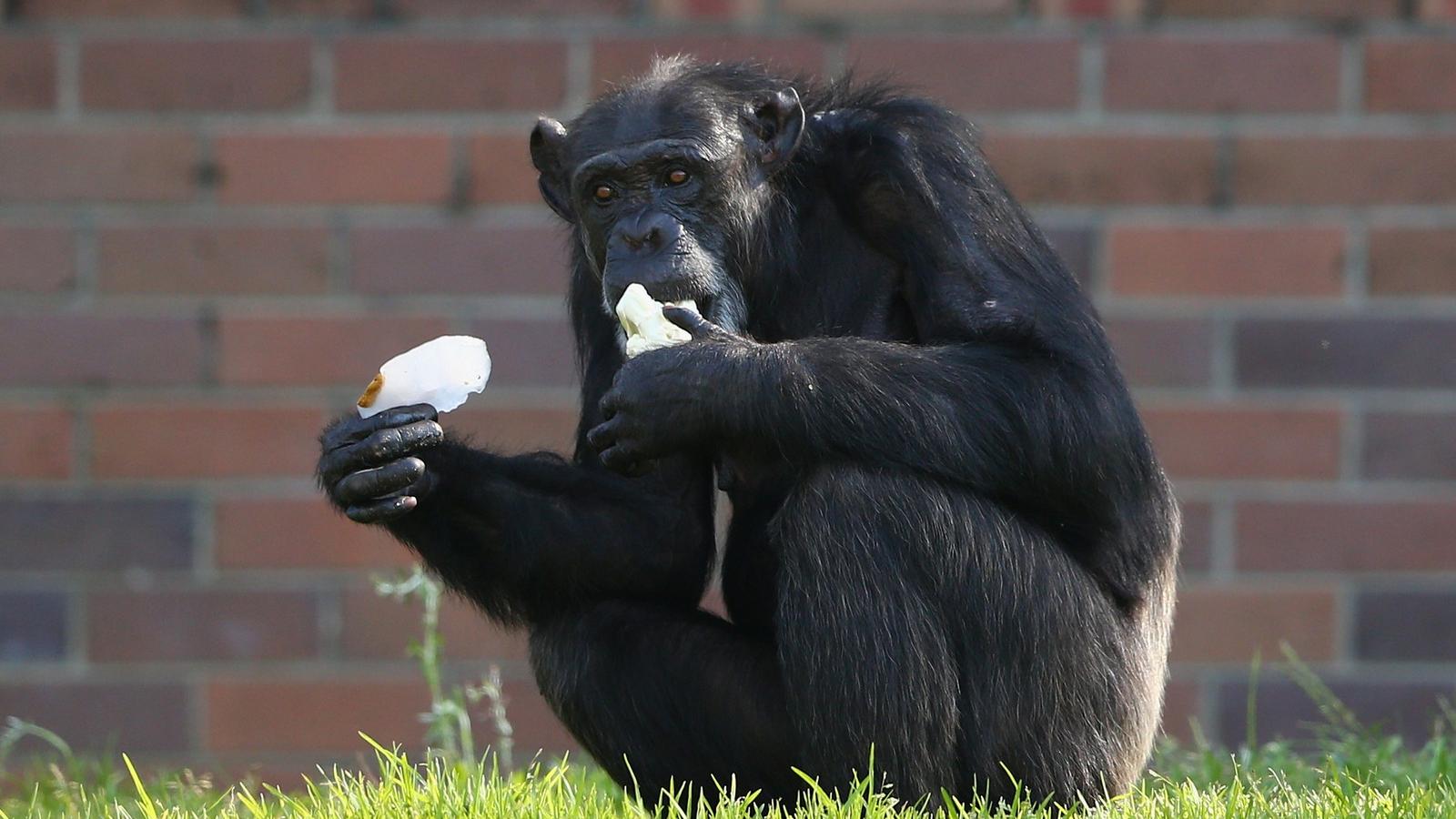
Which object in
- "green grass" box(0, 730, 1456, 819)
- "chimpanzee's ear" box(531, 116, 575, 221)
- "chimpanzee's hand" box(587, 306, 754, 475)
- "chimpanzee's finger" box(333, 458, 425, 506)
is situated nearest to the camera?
"green grass" box(0, 730, 1456, 819)

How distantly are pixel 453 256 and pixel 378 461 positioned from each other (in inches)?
92.4

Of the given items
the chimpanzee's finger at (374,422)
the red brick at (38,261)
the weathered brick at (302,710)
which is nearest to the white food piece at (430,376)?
the chimpanzee's finger at (374,422)

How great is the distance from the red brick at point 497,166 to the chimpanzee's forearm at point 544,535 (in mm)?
2022

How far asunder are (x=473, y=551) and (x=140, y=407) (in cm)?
239

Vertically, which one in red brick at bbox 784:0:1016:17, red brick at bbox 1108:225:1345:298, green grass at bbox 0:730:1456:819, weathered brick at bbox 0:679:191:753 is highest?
red brick at bbox 784:0:1016:17

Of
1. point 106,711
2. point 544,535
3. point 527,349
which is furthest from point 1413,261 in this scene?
point 106,711

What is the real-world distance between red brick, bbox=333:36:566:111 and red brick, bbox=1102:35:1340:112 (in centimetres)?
177

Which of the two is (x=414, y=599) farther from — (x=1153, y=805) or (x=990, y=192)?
(x=1153, y=805)

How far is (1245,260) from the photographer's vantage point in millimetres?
6680

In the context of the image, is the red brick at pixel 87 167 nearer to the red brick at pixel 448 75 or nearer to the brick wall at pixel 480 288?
the brick wall at pixel 480 288

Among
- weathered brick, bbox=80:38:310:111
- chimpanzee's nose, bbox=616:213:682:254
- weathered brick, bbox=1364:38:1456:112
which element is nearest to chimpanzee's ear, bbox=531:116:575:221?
chimpanzee's nose, bbox=616:213:682:254

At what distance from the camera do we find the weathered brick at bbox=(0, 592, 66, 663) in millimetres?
6902

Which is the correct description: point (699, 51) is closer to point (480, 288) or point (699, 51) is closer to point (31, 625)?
point (480, 288)

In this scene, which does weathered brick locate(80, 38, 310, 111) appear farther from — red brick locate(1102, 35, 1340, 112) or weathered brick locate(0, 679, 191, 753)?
red brick locate(1102, 35, 1340, 112)
